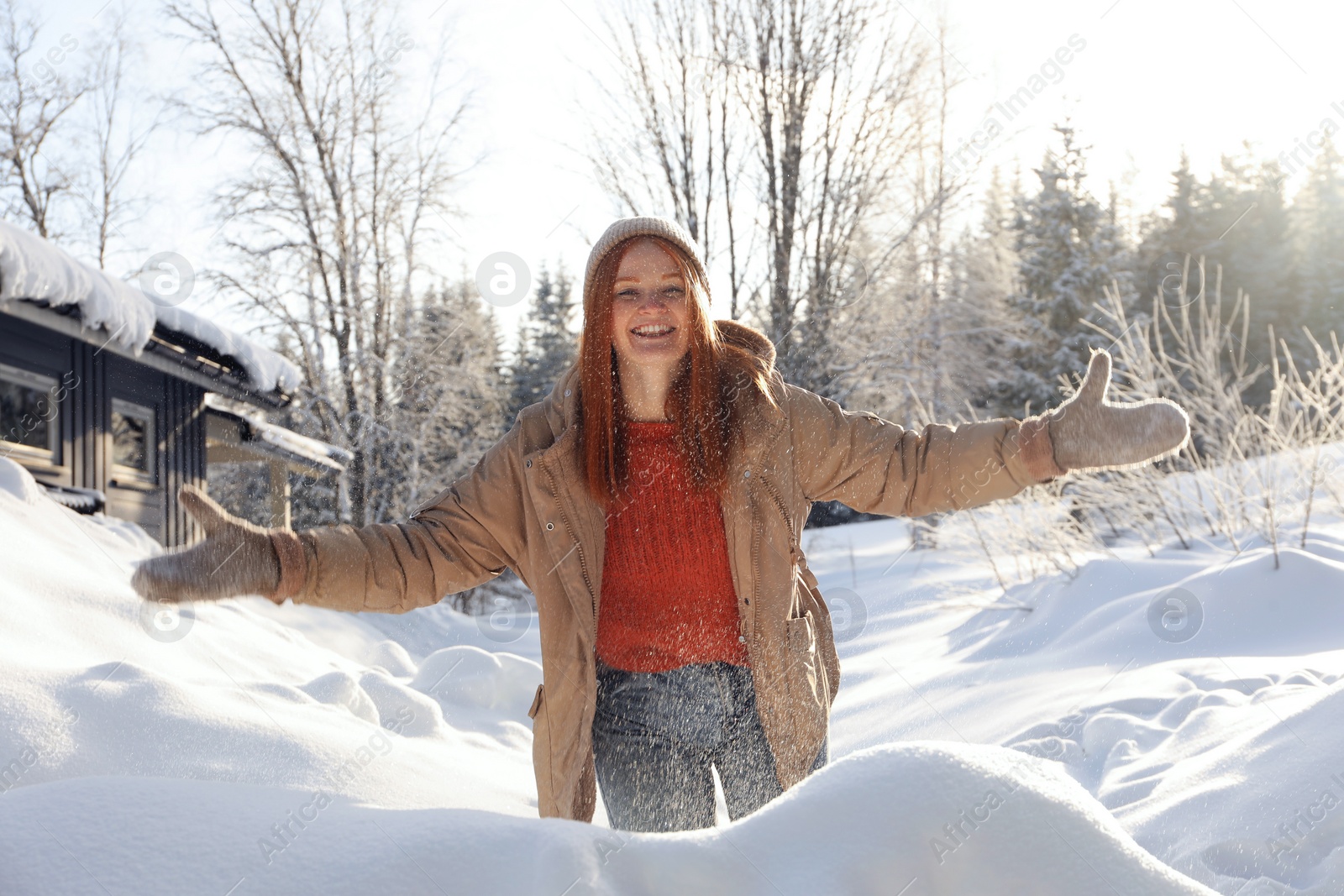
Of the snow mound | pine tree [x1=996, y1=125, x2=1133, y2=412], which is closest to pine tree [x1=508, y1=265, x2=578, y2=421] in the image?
pine tree [x1=996, y1=125, x2=1133, y2=412]

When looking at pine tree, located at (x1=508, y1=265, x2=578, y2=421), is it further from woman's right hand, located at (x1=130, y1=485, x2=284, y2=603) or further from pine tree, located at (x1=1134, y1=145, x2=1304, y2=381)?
woman's right hand, located at (x1=130, y1=485, x2=284, y2=603)

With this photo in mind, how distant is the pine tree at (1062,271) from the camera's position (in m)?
19.6

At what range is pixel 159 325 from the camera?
8391 mm

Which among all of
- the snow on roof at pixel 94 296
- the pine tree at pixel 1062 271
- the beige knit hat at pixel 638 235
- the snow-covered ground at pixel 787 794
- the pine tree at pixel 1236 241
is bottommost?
the snow-covered ground at pixel 787 794

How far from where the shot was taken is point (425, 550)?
208 centimetres

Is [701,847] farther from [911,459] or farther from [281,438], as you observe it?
[281,438]

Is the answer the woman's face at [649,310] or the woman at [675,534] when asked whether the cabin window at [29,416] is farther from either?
the woman's face at [649,310]

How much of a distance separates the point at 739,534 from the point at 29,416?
26.4ft

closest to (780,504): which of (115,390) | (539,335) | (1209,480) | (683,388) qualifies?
(683,388)

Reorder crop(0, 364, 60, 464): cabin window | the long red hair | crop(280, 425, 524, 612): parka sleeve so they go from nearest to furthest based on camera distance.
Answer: crop(280, 425, 524, 612): parka sleeve
the long red hair
crop(0, 364, 60, 464): cabin window

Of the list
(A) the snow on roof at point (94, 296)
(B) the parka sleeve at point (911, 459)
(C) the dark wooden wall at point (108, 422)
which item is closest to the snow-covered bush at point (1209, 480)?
(B) the parka sleeve at point (911, 459)

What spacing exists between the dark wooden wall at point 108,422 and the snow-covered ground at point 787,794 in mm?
1732

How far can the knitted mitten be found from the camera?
2.02 metres

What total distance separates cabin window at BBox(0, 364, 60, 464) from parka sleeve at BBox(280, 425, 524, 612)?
690 cm
